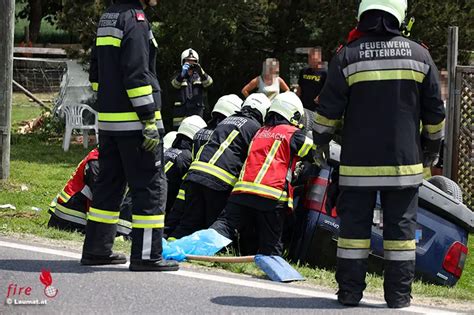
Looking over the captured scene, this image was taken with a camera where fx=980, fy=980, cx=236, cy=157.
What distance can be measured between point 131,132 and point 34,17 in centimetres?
2809

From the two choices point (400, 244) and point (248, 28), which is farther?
point (248, 28)

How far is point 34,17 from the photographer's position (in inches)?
1328

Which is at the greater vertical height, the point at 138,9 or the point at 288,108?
the point at 138,9

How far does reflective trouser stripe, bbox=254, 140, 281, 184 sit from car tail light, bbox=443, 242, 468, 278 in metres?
Result: 1.66

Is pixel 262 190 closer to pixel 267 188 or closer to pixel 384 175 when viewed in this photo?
pixel 267 188

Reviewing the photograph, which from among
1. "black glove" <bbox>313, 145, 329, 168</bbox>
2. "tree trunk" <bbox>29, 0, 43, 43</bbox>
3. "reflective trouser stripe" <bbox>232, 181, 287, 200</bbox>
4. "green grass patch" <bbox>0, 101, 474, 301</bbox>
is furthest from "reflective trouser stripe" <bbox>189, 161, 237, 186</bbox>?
"tree trunk" <bbox>29, 0, 43, 43</bbox>

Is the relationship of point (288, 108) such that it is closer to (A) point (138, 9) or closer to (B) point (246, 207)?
(B) point (246, 207)

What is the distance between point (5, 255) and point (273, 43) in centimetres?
1152

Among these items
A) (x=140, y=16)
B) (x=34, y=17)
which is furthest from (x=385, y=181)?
(x=34, y=17)

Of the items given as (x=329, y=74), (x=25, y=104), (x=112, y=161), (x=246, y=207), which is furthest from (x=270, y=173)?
(x=25, y=104)

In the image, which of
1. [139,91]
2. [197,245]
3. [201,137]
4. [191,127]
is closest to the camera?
[139,91]

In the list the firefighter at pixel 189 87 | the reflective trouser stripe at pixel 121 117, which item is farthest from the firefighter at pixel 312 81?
the reflective trouser stripe at pixel 121 117

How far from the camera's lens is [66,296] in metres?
6.07

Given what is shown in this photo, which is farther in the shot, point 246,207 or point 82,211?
point 82,211
